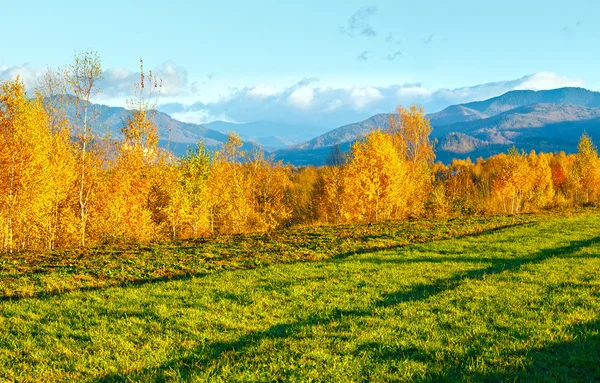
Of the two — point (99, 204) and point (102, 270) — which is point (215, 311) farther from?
point (99, 204)

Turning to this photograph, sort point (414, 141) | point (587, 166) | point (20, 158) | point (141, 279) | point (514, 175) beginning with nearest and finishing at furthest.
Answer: point (141, 279)
point (20, 158)
point (414, 141)
point (514, 175)
point (587, 166)

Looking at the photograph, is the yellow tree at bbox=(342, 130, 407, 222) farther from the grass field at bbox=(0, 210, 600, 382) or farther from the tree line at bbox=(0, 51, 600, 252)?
the grass field at bbox=(0, 210, 600, 382)

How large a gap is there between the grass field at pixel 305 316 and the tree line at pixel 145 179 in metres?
10.7

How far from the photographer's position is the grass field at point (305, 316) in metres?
9.18

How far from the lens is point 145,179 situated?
4712cm

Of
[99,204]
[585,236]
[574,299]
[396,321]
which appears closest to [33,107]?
[99,204]

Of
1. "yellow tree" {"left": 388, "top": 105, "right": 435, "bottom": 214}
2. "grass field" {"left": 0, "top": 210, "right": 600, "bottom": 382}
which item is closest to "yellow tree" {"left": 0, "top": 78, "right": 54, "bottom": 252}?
"grass field" {"left": 0, "top": 210, "right": 600, "bottom": 382}

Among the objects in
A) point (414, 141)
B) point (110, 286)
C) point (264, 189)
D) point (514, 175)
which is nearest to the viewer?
point (110, 286)

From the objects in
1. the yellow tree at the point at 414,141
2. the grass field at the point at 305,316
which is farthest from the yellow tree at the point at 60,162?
the yellow tree at the point at 414,141

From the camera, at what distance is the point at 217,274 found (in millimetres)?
20984

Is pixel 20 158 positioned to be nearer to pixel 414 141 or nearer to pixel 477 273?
pixel 477 273

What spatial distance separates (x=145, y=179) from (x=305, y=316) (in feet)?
129

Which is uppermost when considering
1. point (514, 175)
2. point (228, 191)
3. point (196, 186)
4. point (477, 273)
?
point (514, 175)

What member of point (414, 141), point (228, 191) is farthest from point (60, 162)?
point (414, 141)
